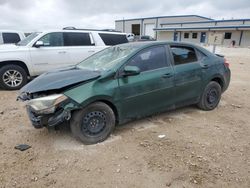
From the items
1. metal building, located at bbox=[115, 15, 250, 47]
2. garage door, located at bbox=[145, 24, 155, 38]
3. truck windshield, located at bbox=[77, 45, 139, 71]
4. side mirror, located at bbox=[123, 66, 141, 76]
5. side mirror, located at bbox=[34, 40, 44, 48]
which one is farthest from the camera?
garage door, located at bbox=[145, 24, 155, 38]

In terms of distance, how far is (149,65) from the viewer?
13.5 ft

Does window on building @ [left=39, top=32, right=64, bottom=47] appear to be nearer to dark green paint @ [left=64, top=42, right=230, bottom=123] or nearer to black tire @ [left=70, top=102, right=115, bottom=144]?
dark green paint @ [left=64, top=42, right=230, bottom=123]

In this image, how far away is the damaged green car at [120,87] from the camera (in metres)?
3.36

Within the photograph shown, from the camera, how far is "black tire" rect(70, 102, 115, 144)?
135 inches

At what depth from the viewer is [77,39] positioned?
7.68 m

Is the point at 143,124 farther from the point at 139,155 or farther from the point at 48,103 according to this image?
the point at 48,103

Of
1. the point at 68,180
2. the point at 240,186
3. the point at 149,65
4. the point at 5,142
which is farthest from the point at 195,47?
the point at 5,142

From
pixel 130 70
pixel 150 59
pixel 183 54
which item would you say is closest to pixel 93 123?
pixel 130 70

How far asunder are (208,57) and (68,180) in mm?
3820

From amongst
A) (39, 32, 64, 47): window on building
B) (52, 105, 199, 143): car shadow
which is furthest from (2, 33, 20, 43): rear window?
(52, 105, 199, 143): car shadow

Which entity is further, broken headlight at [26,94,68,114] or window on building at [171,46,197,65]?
window on building at [171,46,197,65]

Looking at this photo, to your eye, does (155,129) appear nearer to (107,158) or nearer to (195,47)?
(107,158)

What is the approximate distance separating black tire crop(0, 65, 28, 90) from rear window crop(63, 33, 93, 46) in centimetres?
170

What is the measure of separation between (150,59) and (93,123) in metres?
1.58
